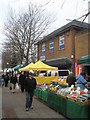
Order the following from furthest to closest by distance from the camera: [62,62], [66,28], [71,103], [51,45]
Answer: [51,45]
[62,62]
[66,28]
[71,103]

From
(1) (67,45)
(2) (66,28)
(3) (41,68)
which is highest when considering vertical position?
(2) (66,28)

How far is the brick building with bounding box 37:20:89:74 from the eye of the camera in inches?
941

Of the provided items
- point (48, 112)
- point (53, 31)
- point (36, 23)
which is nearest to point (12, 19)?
point (36, 23)

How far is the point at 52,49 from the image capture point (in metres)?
31.7

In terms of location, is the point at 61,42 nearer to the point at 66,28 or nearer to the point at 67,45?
the point at 67,45

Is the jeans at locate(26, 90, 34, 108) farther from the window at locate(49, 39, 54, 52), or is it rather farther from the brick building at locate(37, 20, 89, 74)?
the window at locate(49, 39, 54, 52)

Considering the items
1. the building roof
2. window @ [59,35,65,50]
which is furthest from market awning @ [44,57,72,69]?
the building roof

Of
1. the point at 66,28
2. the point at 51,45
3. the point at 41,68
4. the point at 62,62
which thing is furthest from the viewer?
the point at 51,45

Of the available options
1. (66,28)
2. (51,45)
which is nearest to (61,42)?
(66,28)

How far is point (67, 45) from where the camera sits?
88.8 ft

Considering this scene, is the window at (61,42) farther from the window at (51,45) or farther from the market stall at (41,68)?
the market stall at (41,68)

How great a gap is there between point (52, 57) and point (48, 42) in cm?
266

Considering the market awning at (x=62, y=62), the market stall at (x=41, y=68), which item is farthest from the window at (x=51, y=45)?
the market stall at (x=41, y=68)

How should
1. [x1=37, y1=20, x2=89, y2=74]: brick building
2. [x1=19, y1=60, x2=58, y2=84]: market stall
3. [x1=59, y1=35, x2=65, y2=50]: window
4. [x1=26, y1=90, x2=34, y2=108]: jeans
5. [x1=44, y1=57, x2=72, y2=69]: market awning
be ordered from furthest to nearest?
[x1=59, y1=35, x2=65, y2=50]: window, [x1=44, y1=57, x2=72, y2=69]: market awning, [x1=37, y1=20, x2=89, y2=74]: brick building, [x1=19, y1=60, x2=58, y2=84]: market stall, [x1=26, y1=90, x2=34, y2=108]: jeans
